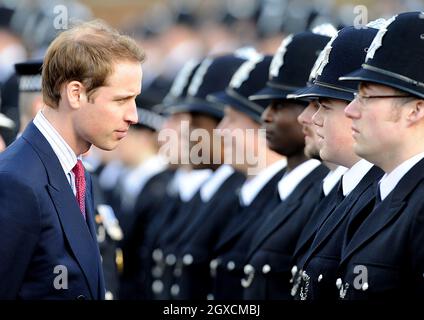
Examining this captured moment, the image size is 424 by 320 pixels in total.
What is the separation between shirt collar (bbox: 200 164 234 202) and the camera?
9609mm

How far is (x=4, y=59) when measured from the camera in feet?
58.0

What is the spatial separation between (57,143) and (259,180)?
2915 mm

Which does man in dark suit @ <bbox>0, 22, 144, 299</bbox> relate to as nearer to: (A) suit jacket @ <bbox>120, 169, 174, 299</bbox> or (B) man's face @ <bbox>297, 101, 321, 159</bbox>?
(B) man's face @ <bbox>297, 101, 321, 159</bbox>

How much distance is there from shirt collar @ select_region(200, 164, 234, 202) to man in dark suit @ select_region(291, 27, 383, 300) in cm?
296

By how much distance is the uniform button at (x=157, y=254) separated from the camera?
10.1 metres

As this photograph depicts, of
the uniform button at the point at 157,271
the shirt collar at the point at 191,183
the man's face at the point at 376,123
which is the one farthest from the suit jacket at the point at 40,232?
the shirt collar at the point at 191,183

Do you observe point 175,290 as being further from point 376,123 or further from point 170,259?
point 376,123

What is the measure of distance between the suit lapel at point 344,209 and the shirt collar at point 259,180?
2.11 metres

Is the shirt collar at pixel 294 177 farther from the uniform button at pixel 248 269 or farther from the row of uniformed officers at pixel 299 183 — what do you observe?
the uniform button at pixel 248 269

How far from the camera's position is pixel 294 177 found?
7.77m

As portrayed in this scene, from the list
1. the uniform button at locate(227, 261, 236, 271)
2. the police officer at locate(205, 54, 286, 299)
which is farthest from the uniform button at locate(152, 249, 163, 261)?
the uniform button at locate(227, 261, 236, 271)

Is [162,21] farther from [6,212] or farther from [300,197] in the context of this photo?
[6,212]
